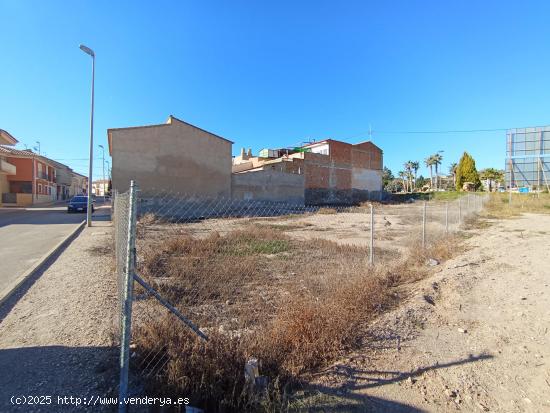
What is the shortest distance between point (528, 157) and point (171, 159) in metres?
40.8

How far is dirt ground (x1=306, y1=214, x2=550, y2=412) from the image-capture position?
2.48m

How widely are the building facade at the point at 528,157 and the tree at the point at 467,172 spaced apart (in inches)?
674

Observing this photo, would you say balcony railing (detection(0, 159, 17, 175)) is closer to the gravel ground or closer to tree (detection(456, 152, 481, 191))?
the gravel ground

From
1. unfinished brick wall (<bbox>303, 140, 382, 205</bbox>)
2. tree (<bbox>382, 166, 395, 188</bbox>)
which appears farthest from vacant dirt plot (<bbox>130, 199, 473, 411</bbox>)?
tree (<bbox>382, 166, 395, 188</bbox>)

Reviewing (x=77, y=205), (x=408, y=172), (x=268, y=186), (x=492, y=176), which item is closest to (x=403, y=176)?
(x=408, y=172)

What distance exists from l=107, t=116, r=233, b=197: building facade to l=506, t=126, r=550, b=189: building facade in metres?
33.6

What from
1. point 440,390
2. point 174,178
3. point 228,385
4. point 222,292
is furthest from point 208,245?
point 174,178

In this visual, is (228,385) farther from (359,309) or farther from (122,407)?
(359,309)

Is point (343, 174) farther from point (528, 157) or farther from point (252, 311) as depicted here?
point (252, 311)

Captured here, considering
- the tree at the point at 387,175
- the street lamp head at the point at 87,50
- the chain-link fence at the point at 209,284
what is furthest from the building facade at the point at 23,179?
the tree at the point at 387,175

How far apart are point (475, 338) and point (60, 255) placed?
381 inches

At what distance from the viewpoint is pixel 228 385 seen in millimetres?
2535

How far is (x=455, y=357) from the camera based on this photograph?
306 centimetres

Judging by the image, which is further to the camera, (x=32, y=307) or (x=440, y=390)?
(x=32, y=307)
